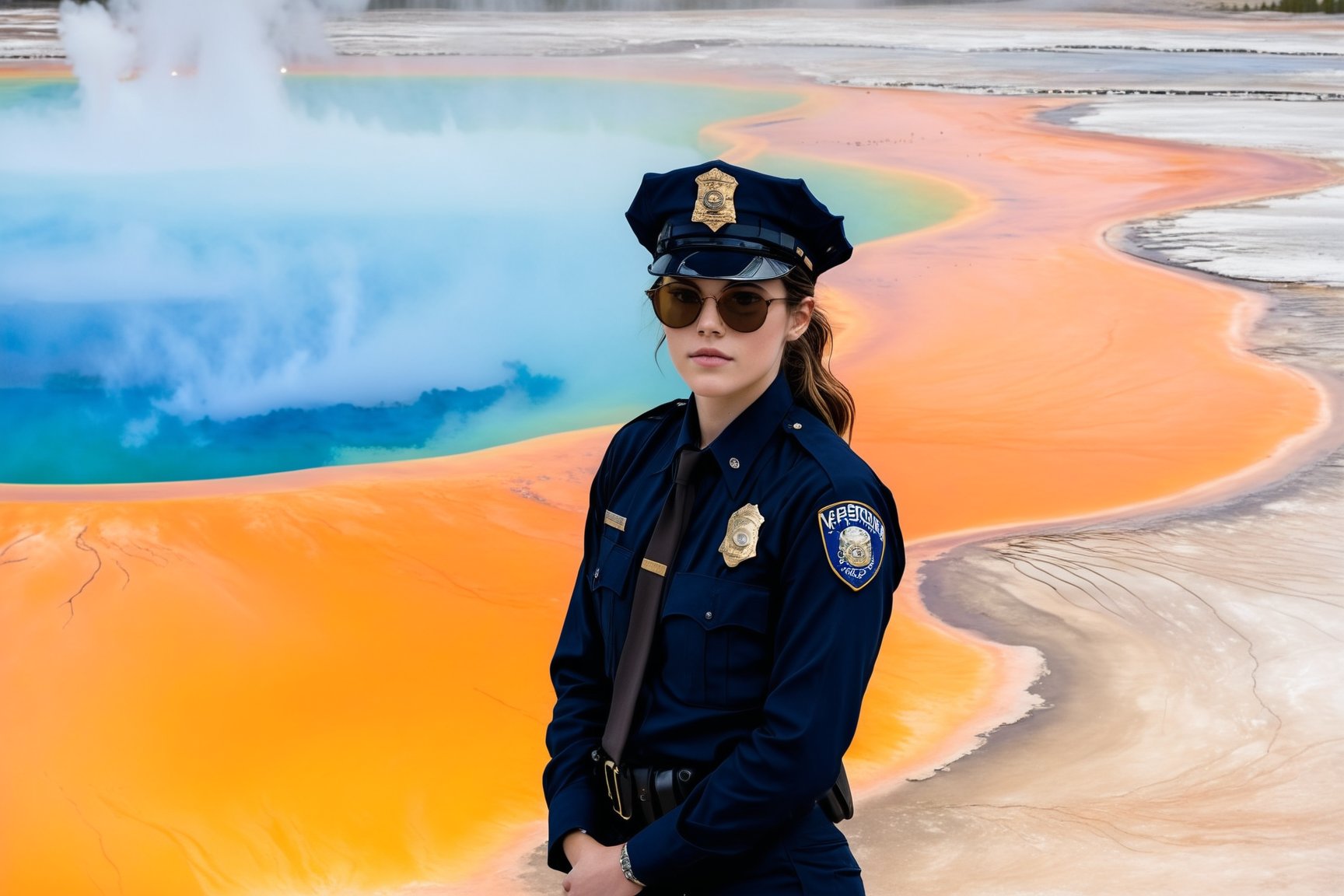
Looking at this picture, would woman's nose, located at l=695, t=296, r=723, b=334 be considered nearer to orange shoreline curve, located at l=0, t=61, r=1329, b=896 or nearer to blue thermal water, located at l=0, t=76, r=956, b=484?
orange shoreline curve, located at l=0, t=61, r=1329, b=896

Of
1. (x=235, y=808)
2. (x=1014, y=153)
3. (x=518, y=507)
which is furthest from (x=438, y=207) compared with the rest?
(x=235, y=808)

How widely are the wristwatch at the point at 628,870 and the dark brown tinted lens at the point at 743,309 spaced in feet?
1.84

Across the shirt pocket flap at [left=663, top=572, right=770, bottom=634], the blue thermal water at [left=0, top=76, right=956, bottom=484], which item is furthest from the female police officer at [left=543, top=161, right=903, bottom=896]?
the blue thermal water at [left=0, top=76, right=956, bottom=484]

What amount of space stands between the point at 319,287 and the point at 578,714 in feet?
27.1

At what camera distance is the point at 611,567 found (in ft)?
5.20

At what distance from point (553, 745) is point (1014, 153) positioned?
45.5 ft

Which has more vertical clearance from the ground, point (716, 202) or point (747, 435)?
point (716, 202)

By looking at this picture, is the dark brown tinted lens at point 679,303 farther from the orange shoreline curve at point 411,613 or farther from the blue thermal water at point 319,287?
the blue thermal water at point 319,287

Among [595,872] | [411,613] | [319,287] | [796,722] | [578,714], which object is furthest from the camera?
[319,287]

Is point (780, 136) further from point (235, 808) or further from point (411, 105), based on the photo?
point (235, 808)

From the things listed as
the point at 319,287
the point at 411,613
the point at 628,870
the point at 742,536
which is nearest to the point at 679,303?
the point at 742,536

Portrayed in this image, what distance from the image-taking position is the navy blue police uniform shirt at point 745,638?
4.56 feet

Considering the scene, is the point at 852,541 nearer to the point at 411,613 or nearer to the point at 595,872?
the point at 595,872

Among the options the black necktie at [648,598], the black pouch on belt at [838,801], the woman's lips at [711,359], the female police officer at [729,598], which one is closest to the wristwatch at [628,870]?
the female police officer at [729,598]
